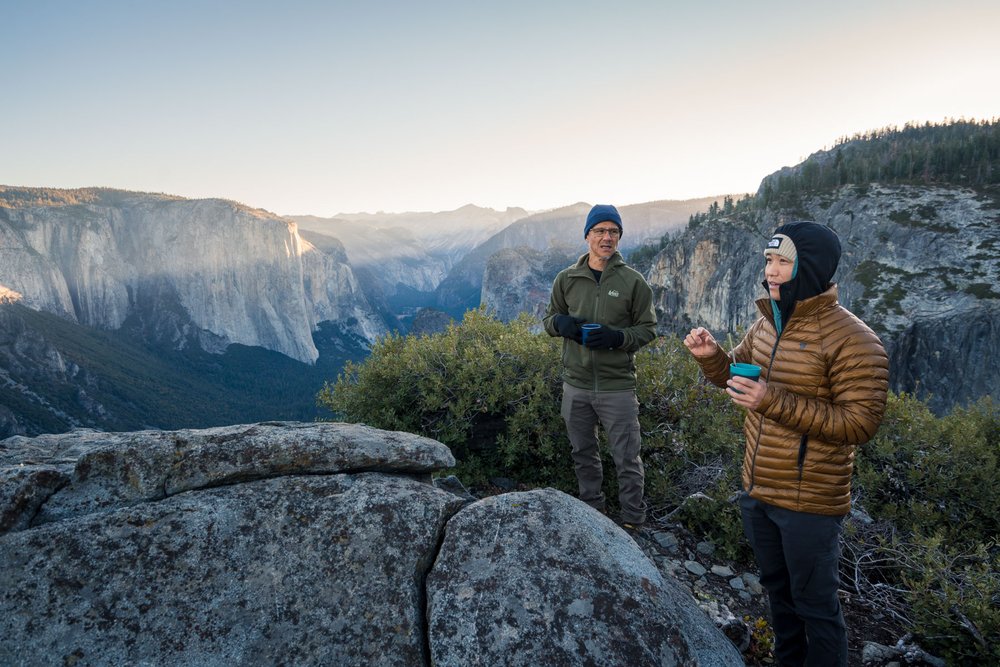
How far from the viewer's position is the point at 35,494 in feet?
10.7

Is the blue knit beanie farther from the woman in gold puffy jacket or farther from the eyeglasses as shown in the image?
the woman in gold puffy jacket

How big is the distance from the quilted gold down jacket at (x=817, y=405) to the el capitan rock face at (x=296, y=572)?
3.91 ft

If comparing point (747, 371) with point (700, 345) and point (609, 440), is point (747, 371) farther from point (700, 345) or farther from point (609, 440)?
point (609, 440)

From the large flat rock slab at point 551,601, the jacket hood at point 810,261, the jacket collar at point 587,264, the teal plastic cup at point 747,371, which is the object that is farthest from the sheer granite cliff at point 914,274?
the large flat rock slab at point 551,601

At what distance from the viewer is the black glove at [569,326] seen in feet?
17.8

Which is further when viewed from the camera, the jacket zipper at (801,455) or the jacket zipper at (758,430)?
the jacket zipper at (758,430)

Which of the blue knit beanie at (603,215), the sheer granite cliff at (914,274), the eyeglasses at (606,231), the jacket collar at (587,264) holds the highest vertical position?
the blue knit beanie at (603,215)

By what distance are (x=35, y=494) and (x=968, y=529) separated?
9611mm

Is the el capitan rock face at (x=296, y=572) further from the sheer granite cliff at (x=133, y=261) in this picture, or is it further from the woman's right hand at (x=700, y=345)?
the sheer granite cliff at (x=133, y=261)

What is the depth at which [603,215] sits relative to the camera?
216 inches

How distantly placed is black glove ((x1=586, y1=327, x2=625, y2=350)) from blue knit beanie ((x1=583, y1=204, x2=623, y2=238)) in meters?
1.21

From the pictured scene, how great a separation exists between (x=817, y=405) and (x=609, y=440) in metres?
2.69

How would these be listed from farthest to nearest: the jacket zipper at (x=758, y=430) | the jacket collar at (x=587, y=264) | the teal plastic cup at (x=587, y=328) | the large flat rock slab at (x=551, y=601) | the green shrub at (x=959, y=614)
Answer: the jacket collar at (x=587, y=264) < the teal plastic cup at (x=587, y=328) < the green shrub at (x=959, y=614) < the jacket zipper at (x=758, y=430) < the large flat rock slab at (x=551, y=601)

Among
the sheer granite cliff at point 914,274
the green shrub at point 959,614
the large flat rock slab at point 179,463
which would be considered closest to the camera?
the large flat rock slab at point 179,463
